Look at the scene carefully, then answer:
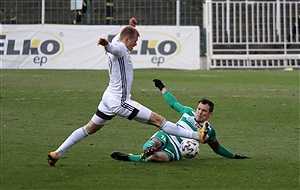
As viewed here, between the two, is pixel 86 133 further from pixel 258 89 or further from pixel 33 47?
pixel 33 47

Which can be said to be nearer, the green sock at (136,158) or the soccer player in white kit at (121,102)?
the soccer player in white kit at (121,102)

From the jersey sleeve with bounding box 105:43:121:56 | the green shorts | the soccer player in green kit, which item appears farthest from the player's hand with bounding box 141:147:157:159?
the jersey sleeve with bounding box 105:43:121:56

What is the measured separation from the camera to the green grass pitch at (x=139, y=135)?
28.3 ft

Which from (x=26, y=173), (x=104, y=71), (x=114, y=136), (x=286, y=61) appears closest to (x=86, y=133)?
(x=26, y=173)

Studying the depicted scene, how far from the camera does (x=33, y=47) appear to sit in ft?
86.2

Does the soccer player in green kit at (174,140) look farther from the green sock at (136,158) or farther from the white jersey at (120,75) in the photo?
the white jersey at (120,75)

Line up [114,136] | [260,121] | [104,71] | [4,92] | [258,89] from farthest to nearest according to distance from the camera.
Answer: [104,71]
[258,89]
[4,92]
[260,121]
[114,136]

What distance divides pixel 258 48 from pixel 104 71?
26.5ft

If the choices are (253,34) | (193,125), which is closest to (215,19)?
(253,34)

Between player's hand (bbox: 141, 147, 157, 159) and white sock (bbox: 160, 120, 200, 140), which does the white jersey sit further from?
player's hand (bbox: 141, 147, 157, 159)

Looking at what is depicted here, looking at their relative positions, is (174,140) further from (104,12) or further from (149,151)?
(104,12)

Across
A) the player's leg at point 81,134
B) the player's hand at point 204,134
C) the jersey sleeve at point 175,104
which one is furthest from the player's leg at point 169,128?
the jersey sleeve at point 175,104

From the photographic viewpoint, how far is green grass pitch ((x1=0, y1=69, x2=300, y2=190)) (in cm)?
862

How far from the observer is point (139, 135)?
1250 cm
